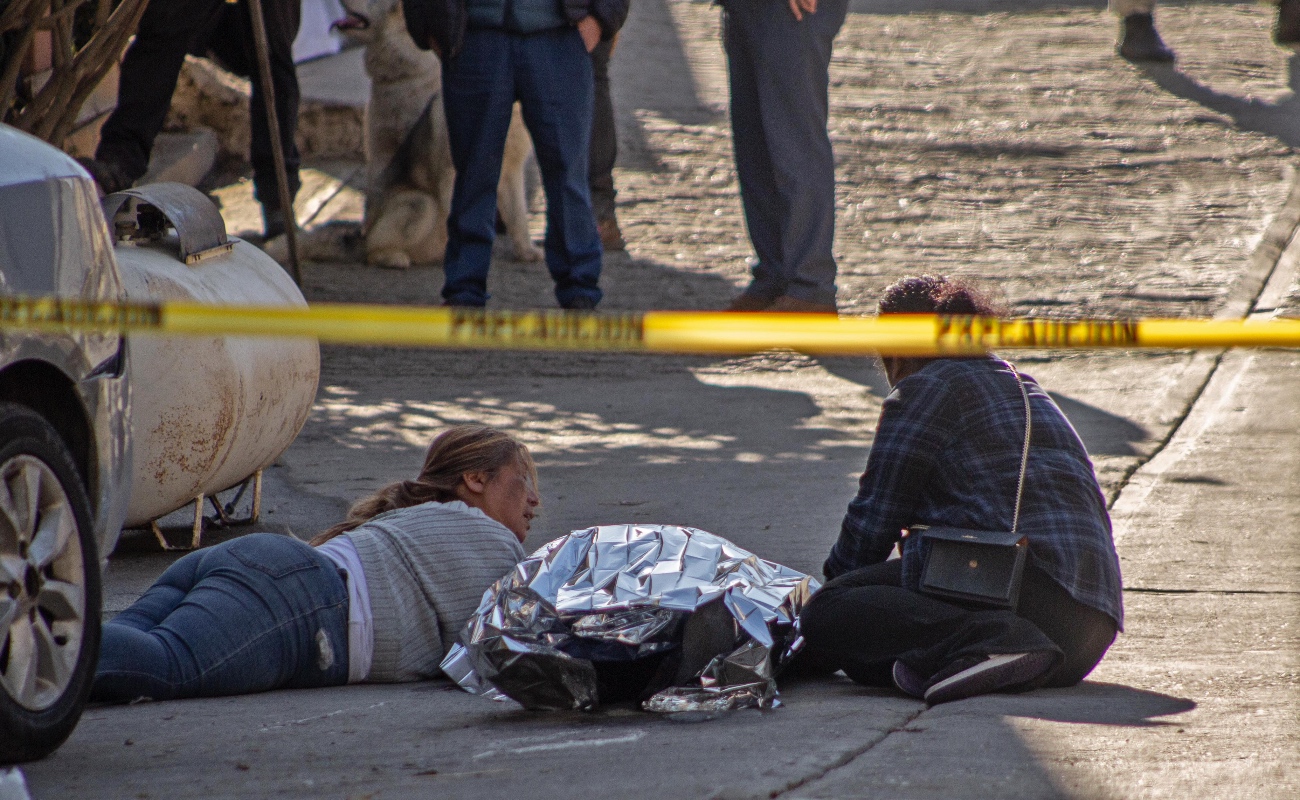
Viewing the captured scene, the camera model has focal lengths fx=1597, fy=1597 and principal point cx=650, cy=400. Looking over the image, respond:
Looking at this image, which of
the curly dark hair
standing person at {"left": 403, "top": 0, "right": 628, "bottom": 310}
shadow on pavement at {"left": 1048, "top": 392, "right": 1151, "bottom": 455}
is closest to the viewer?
the curly dark hair

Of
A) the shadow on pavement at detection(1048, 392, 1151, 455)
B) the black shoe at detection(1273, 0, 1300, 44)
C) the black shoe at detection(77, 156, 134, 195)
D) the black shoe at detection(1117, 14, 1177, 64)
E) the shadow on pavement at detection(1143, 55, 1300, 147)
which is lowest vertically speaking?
the shadow on pavement at detection(1048, 392, 1151, 455)

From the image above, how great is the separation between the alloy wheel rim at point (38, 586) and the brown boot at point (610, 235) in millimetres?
6683

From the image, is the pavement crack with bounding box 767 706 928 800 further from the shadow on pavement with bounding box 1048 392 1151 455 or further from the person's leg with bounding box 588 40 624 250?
the person's leg with bounding box 588 40 624 250

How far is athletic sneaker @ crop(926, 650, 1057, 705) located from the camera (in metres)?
3.18

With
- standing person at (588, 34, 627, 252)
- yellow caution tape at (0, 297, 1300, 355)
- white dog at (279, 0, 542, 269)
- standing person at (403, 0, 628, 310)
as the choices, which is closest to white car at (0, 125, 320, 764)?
yellow caution tape at (0, 297, 1300, 355)

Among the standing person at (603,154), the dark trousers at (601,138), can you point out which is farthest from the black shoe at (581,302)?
the dark trousers at (601,138)

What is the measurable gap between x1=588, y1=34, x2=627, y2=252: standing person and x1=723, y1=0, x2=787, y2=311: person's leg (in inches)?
54.5

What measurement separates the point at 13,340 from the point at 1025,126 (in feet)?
34.2

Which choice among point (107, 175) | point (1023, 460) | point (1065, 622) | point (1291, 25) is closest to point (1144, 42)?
point (1291, 25)

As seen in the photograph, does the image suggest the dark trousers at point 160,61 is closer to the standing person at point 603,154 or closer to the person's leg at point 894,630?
the standing person at point 603,154

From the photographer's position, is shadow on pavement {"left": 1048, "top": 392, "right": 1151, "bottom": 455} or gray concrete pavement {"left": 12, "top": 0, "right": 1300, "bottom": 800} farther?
shadow on pavement {"left": 1048, "top": 392, "right": 1151, "bottom": 455}

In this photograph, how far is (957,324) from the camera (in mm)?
2521

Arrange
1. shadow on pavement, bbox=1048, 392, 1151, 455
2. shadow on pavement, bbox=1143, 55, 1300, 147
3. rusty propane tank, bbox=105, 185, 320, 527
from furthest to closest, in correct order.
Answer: shadow on pavement, bbox=1143, 55, 1300, 147, shadow on pavement, bbox=1048, 392, 1151, 455, rusty propane tank, bbox=105, 185, 320, 527

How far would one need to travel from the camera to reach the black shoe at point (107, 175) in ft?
22.8
